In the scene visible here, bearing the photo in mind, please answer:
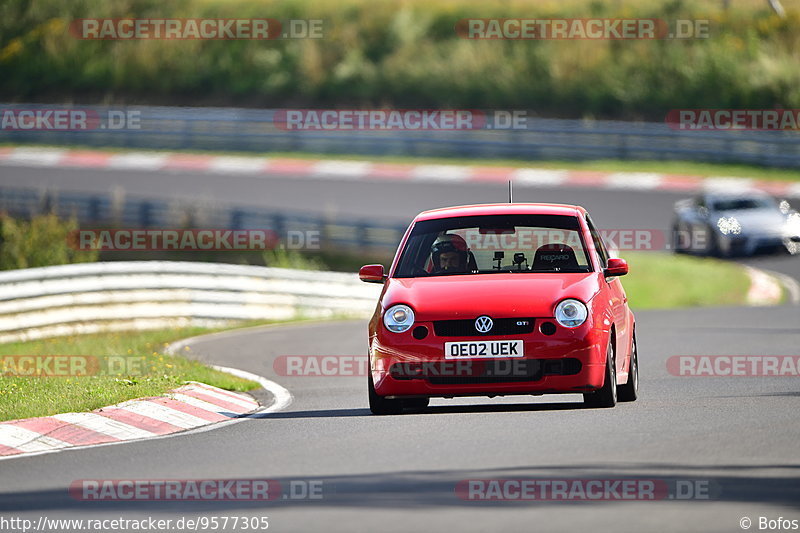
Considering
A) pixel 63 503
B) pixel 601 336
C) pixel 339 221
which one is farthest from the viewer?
pixel 339 221

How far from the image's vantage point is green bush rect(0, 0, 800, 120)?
153 feet

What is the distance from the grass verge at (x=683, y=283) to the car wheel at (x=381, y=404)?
1596 centimetres

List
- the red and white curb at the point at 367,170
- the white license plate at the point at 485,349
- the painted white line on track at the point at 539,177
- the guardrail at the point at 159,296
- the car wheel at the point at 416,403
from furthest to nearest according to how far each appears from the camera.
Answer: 1. the painted white line on track at the point at 539,177
2. the red and white curb at the point at 367,170
3. the guardrail at the point at 159,296
4. the car wheel at the point at 416,403
5. the white license plate at the point at 485,349

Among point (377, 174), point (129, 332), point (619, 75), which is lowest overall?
point (129, 332)

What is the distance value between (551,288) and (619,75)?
1460 inches

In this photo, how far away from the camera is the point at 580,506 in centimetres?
754

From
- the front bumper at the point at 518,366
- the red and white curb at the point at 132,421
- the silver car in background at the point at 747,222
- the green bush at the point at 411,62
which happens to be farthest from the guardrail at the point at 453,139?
the front bumper at the point at 518,366

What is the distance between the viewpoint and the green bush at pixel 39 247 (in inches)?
1096

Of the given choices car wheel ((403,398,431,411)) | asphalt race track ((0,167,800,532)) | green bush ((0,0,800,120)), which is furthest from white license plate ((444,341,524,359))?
green bush ((0,0,800,120))

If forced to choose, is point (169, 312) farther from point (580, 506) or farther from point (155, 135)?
point (155, 135)

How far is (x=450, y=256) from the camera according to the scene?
12000 mm

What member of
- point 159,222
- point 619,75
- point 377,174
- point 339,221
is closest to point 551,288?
point 339,221

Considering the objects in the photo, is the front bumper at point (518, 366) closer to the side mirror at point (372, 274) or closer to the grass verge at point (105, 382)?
the side mirror at point (372, 274)

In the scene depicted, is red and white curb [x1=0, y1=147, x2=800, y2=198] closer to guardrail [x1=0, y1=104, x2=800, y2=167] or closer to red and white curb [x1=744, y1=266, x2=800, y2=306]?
guardrail [x1=0, y1=104, x2=800, y2=167]
